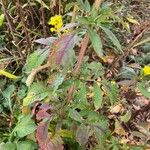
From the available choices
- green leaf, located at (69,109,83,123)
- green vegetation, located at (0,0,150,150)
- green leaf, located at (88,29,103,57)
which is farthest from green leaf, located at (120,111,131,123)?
green leaf, located at (88,29,103,57)

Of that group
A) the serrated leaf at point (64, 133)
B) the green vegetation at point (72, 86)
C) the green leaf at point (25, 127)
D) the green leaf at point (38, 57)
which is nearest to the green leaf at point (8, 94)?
the green vegetation at point (72, 86)

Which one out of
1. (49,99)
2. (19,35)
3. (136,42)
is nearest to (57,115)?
(49,99)

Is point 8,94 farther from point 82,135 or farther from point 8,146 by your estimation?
point 82,135

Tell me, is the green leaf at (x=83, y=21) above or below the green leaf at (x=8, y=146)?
above

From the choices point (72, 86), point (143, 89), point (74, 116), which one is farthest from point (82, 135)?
point (143, 89)

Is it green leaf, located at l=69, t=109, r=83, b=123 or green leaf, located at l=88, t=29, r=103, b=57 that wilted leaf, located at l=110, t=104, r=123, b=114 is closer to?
green leaf, located at l=69, t=109, r=83, b=123

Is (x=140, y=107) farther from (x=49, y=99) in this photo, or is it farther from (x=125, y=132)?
(x=49, y=99)

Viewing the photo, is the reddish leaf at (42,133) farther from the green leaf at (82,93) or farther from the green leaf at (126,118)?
the green leaf at (126,118)

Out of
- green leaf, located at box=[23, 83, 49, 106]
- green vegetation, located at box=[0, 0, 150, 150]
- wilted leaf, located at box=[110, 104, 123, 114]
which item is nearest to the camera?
green vegetation, located at box=[0, 0, 150, 150]
